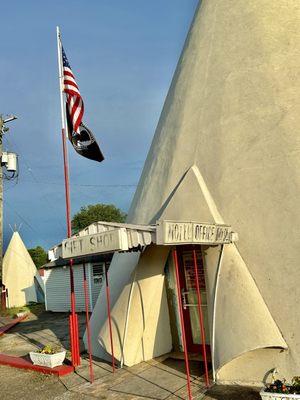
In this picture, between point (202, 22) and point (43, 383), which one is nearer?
point (43, 383)

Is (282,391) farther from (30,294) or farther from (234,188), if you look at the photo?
(30,294)

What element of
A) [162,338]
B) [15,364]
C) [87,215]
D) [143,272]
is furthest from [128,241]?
[87,215]

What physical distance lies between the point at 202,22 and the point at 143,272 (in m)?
5.44

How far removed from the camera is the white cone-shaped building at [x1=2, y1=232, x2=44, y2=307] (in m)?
24.8

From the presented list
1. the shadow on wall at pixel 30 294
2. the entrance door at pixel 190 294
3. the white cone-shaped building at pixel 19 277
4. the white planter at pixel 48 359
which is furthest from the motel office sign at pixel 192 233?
the shadow on wall at pixel 30 294

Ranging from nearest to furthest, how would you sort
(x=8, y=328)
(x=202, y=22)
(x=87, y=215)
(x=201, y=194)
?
1. (x=201, y=194)
2. (x=202, y=22)
3. (x=8, y=328)
4. (x=87, y=215)

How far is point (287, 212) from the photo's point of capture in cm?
612

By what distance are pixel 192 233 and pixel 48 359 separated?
4.50 meters

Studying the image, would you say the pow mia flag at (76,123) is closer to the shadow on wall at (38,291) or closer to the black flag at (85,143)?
the black flag at (85,143)

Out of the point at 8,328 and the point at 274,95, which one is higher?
the point at 274,95

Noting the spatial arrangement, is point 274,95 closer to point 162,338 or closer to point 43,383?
point 162,338

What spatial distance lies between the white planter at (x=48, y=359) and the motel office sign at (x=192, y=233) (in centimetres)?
424

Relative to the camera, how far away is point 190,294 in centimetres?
780

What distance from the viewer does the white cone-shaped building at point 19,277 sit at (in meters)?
24.8
